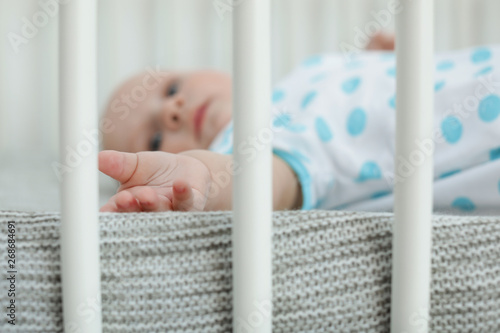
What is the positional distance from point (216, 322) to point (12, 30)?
1.29m

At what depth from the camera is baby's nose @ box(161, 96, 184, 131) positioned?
0.78m

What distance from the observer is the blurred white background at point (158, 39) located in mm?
1480

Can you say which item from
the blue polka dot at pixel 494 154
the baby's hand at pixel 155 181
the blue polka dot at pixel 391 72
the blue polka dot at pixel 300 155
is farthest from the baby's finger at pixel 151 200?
the blue polka dot at pixel 391 72

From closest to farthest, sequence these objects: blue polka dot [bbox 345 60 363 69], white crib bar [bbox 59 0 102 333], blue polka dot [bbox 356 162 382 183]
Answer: white crib bar [bbox 59 0 102 333] < blue polka dot [bbox 356 162 382 183] < blue polka dot [bbox 345 60 363 69]

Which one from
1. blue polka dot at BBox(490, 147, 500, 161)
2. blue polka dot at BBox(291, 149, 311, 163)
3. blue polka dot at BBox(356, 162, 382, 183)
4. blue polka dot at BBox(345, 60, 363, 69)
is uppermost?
blue polka dot at BBox(345, 60, 363, 69)

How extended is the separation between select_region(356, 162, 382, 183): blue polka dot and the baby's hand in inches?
12.7

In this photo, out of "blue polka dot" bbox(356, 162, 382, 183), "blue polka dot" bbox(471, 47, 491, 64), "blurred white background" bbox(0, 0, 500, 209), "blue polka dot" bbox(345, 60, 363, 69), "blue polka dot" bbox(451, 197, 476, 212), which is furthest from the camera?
"blurred white background" bbox(0, 0, 500, 209)

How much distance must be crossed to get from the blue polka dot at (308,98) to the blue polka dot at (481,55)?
0.24 m

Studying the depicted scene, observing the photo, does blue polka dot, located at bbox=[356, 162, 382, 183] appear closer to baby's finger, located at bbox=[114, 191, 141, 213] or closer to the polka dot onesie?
the polka dot onesie

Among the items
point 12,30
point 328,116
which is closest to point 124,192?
point 328,116

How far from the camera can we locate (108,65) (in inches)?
59.4

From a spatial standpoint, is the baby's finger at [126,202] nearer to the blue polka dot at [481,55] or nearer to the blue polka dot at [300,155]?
the blue polka dot at [300,155]

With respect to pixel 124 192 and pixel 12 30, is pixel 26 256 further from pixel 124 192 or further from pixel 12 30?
pixel 12 30

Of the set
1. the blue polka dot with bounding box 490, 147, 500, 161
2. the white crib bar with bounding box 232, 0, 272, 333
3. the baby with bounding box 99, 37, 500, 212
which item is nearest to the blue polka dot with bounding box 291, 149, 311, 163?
the baby with bounding box 99, 37, 500, 212
